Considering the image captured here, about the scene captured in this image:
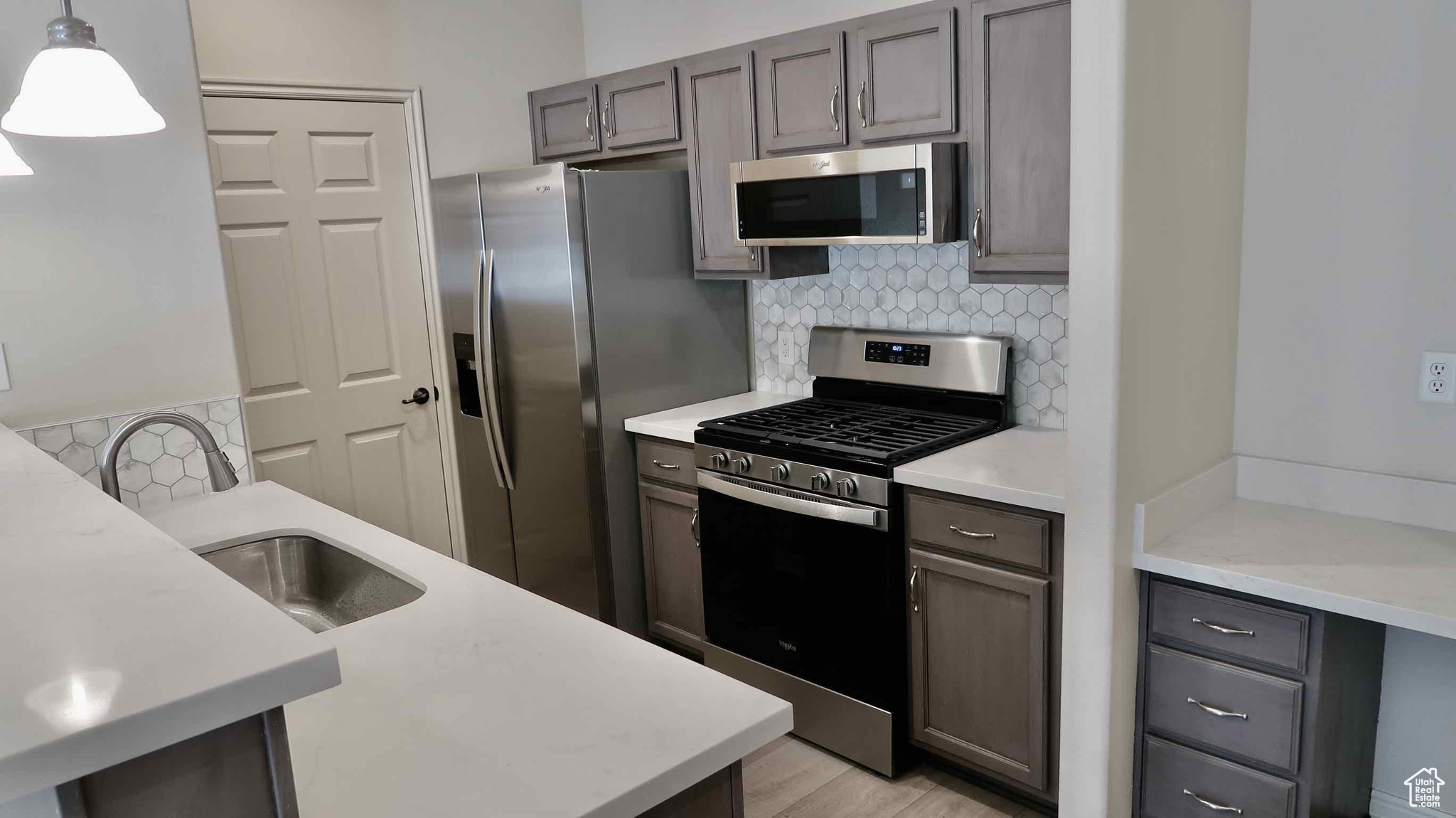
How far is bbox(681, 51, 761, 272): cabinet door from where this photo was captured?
3.13 meters

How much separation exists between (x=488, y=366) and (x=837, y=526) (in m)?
1.53

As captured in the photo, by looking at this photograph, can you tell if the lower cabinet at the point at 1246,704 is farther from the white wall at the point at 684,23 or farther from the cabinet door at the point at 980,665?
the white wall at the point at 684,23

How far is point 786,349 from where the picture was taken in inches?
142

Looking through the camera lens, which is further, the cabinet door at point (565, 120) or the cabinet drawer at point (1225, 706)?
the cabinet door at point (565, 120)

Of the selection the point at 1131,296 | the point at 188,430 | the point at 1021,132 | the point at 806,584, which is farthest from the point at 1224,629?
the point at 188,430

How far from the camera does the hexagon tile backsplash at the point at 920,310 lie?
9.42 feet

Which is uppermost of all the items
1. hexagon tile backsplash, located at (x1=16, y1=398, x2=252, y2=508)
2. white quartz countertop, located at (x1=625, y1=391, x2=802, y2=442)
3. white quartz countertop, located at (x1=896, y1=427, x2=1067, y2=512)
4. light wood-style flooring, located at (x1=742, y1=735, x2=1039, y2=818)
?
hexagon tile backsplash, located at (x1=16, y1=398, x2=252, y2=508)

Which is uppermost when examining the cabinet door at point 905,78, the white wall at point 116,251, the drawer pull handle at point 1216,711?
the cabinet door at point 905,78

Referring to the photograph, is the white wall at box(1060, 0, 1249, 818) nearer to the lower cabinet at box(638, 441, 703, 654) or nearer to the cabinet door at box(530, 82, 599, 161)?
the lower cabinet at box(638, 441, 703, 654)

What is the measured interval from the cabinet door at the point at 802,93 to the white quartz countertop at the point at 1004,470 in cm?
98

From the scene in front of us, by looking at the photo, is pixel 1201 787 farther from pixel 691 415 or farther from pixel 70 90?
pixel 70 90

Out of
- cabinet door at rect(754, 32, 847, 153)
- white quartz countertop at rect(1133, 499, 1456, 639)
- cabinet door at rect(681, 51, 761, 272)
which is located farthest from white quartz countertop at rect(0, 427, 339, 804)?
cabinet door at rect(681, 51, 761, 272)

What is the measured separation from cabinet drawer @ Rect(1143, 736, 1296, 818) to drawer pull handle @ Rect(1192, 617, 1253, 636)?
29 cm

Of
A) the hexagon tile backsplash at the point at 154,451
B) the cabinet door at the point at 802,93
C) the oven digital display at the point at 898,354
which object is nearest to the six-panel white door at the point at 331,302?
the hexagon tile backsplash at the point at 154,451
